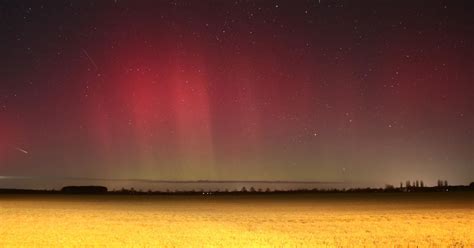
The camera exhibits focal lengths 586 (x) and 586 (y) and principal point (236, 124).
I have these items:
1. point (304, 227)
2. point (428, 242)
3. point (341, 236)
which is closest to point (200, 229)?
point (304, 227)

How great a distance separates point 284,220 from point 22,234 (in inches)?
563

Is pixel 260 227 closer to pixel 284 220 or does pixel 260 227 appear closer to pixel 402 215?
pixel 284 220

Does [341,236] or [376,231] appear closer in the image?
[341,236]

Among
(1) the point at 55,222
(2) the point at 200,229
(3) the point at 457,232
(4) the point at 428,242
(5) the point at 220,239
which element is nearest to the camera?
(4) the point at 428,242

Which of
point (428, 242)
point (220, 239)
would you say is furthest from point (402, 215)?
point (220, 239)

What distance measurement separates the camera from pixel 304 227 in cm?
2873

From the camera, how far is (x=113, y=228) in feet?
92.2

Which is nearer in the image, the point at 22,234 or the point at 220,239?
the point at 220,239

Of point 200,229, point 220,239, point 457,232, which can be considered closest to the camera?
point 220,239

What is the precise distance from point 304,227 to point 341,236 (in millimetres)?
4205

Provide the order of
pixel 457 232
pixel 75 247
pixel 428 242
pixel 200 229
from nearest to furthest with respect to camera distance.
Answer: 1. pixel 75 247
2. pixel 428 242
3. pixel 457 232
4. pixel 200 229

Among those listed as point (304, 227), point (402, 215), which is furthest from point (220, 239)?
point (402, 215)

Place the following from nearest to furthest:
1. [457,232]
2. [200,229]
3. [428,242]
A: [428,242] → [457,232] → [200,229]

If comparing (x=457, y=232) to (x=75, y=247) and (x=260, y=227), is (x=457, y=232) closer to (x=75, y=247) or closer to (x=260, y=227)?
(x=260, y=227)
